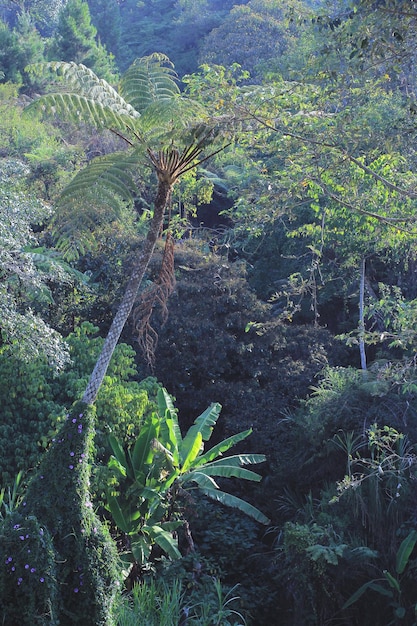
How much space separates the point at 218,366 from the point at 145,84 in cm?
519

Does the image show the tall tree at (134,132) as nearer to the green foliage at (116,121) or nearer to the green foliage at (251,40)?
the green foliage at (116,121)

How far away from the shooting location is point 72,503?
19.3ft

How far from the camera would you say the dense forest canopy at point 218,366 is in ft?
19.3

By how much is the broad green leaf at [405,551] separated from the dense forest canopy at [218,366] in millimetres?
21

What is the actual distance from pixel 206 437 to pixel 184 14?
29841mm

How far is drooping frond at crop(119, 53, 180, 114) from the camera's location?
701 cm

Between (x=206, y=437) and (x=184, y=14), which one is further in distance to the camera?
(x=184, y=14)

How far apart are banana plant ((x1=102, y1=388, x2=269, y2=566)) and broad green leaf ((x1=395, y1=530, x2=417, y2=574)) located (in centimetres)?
191

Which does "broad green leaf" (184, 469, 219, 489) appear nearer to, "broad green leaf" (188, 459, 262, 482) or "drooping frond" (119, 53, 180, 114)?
"broad green leaf" (188, 459, 262, 482)

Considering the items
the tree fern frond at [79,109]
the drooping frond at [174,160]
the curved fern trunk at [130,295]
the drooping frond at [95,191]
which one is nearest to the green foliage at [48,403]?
the curved fern trunk at [130,295]

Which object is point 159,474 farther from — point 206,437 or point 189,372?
point 189,372

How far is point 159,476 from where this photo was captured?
890 centimetres

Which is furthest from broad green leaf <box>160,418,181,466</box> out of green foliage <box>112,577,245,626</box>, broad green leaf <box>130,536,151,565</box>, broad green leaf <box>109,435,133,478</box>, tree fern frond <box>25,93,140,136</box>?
tree fern frond <box>25,93,140,136</box>

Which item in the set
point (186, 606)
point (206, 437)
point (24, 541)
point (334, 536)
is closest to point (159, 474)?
point (206, 437)
